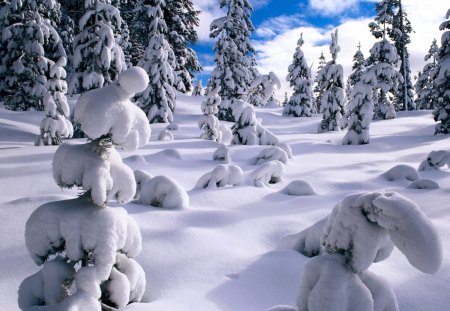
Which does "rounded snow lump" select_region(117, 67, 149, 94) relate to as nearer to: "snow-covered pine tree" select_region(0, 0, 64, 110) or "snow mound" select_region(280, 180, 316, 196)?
"snow mound" select_region(280, 180, 316, 196)

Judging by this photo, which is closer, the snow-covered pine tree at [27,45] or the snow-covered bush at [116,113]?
the snow-covered bush at [116,113]

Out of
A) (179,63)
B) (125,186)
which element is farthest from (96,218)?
(179,63)

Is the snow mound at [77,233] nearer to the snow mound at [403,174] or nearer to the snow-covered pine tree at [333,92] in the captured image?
the snow mound at [403,174]

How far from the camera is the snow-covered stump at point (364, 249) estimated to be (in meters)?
1.60

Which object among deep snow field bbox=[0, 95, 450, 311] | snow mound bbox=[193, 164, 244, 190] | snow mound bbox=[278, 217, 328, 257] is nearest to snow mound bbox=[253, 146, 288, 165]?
deep snow field bbox=[0, 95, 450, 311]

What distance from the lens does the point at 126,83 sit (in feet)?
7.23

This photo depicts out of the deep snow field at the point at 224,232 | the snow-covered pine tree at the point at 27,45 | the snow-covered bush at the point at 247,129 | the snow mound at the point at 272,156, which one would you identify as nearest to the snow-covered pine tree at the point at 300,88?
the snow-covered bush at the point at 247,129

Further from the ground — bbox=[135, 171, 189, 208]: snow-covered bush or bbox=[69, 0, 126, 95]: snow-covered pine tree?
bbox=[69, 0, 126, 95]: snow-covered pine tree

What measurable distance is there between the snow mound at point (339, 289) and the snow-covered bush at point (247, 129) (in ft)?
36.9

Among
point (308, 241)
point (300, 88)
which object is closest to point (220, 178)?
point (308, 241)

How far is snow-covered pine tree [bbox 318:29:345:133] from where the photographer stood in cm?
2178

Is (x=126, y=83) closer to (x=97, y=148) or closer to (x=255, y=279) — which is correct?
(x=97, y=148)

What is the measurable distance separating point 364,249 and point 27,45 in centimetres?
1972

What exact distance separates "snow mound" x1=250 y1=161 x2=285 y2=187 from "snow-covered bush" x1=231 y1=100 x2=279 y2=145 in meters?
5.75
